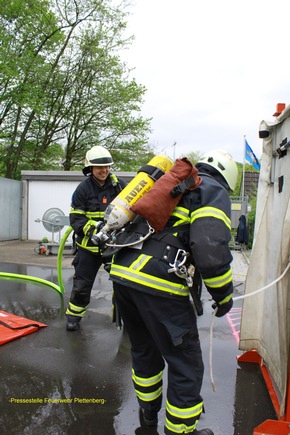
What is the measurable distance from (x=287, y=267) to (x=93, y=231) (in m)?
2.14

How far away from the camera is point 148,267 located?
2.20 m

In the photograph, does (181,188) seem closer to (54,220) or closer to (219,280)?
(219,280)

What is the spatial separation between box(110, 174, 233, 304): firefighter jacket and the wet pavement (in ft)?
3.71

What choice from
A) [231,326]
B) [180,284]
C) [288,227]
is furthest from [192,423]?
[231,326]

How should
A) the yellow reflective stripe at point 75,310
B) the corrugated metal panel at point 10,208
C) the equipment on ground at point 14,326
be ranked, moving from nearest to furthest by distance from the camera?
the equipment on ground at point 14,326, the yellow reflective stripe at point 75,310, the corrugated metal panel at point 10,208

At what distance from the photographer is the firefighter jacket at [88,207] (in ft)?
13.5

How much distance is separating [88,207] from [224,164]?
2.14 m

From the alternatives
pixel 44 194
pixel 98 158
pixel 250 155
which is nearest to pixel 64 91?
pixel 44 194

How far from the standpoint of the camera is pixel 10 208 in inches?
561

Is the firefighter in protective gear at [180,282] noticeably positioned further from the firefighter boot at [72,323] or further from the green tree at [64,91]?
the green tree at [64,91]

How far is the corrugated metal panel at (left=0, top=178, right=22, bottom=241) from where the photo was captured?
13.9 metres

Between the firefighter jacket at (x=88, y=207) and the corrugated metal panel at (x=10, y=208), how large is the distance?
10.6m

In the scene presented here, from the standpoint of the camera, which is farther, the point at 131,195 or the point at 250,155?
the point at 250,155

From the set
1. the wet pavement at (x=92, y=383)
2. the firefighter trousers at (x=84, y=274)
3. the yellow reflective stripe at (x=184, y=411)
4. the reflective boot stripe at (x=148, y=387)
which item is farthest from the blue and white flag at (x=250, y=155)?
the yellow reflective stripe at (x=184, y=411)
